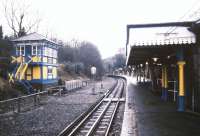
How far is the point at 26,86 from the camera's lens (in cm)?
2672

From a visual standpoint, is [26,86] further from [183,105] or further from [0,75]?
[183,105]

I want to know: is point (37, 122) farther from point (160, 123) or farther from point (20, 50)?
point (20, 50)

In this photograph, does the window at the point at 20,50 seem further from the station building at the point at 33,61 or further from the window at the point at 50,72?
the window at the point at 50,72

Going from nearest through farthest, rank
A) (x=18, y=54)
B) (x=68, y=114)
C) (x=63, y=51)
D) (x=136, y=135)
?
(x=136, y=135) → (x=68, y=114) → (x=18, y=54) → (x=63, y=51)

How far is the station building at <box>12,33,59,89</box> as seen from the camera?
27.4m

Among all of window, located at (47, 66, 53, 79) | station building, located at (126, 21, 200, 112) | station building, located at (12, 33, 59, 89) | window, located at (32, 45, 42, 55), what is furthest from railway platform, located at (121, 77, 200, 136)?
window, located at (47, 66, 53, 79)

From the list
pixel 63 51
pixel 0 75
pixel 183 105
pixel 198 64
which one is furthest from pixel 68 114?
pixel 63 51

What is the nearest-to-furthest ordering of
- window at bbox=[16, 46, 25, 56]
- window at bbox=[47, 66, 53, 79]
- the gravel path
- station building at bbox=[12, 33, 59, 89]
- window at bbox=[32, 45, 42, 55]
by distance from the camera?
the gravel path, station building at bbox=[12, 33, 59, 89], window at bbox=[32, 45, 42, 55], window at bbox=[16, 46, 25, 56], window at bbox=[47, 66, 53, 79]

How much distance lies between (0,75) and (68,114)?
15859 mm

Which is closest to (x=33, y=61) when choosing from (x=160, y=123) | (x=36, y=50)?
(x=36, y=50)

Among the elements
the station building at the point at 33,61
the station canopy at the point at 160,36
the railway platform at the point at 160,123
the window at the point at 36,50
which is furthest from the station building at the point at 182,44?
the window at the point at 36,50

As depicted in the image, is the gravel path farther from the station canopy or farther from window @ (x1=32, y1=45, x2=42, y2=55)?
window @ (x1=32, y1=45, x2=42, y2=55)

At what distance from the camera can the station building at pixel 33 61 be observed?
27.4 m

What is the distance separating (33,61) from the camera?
1086 inches
